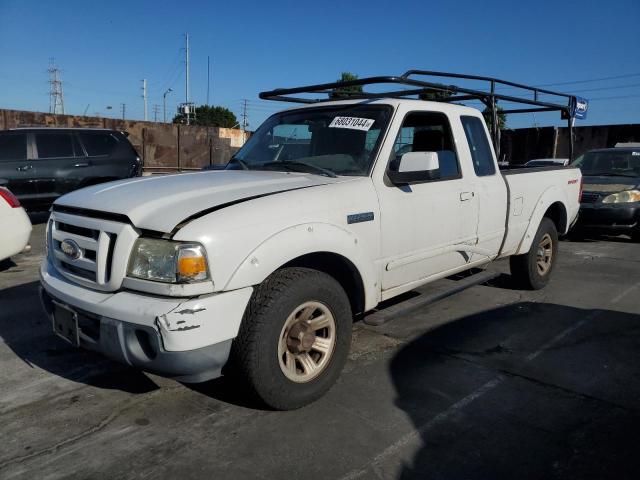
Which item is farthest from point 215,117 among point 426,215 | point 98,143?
point 426,215

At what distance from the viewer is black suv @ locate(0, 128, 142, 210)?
9469 millimetres

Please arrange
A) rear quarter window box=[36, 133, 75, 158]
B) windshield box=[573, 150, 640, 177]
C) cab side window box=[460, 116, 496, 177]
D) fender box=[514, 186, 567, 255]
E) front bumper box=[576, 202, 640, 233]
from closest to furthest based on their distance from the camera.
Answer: cab side window box=[460, 116, 496, 177] → fender box=[514, 186, 567, 255] → front bumper box=[576, 202, 640, 233] → windshield box=[573, 150, 640, 177] → rear quarter window box=[36, 133, 75, 158]

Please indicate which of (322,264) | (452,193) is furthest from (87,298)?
(452,193)

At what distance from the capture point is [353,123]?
12.7 feet

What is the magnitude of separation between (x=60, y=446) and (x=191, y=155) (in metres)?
21.1

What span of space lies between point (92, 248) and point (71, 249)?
0.76ft

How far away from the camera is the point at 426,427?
291 centimetres

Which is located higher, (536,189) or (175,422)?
(536,189)

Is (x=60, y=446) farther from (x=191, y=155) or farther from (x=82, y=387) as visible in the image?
(x=191, y=155)

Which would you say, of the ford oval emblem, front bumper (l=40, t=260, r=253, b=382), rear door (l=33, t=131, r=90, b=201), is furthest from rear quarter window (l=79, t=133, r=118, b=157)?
front bumper (l=40, t=260, r=253, b=382)

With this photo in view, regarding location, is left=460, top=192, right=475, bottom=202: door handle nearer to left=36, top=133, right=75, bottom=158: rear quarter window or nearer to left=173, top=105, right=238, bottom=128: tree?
left=36, top=133, right=75, bottom=158: rear quarter window

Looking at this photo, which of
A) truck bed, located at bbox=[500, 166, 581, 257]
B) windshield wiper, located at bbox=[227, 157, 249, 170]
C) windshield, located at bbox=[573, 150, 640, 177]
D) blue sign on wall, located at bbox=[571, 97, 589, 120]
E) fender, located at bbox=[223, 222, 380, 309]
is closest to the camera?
fender, located at bbox=[223, 222, 380, 309]

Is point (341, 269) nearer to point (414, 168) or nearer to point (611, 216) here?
point (414, 168)

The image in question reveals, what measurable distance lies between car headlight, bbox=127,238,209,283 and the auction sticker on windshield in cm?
175
